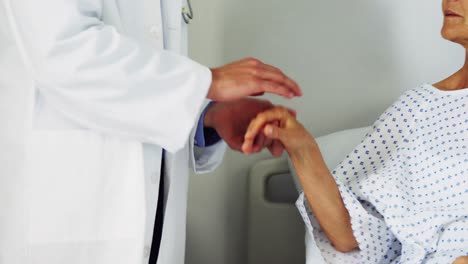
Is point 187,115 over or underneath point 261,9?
over

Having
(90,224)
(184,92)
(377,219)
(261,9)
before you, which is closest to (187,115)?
(184,92)

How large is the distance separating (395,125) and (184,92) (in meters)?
0.67

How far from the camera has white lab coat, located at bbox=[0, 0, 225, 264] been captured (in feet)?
3.11

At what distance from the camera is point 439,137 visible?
4.50ft

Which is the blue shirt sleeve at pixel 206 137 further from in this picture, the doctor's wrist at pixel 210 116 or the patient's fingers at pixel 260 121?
the patient's fingers at pixel 260 121

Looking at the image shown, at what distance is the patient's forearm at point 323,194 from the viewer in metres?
1.32

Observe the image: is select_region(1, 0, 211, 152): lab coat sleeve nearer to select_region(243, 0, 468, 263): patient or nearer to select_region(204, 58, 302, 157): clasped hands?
select_region(204, 58, 302, 157): clasped hands

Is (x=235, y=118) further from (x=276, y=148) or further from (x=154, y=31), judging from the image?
(x=154, y=31)

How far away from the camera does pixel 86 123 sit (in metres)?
1.02

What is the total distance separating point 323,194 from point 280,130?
197 millimetres

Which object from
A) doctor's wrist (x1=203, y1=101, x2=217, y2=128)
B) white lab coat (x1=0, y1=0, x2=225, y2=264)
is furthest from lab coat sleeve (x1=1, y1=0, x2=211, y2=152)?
doctor's wrist (x1=203, y1=101, x2=217, y2=128)

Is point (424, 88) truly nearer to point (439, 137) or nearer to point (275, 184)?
point (439, 137)

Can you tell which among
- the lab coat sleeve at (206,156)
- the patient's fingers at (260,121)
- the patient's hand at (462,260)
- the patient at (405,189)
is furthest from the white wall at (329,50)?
the patient's hand at (462,260)

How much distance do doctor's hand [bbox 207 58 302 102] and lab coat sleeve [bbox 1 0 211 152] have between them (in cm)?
3
